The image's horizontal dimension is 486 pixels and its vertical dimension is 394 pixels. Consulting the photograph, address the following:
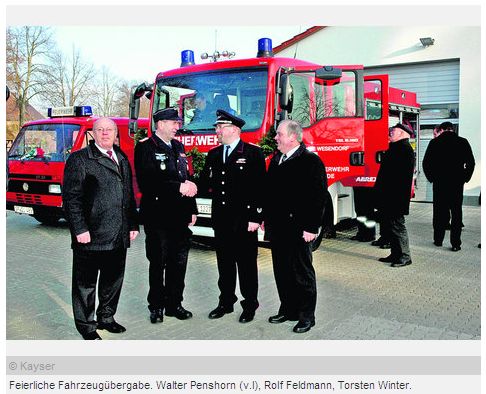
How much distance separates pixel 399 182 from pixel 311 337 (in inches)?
120

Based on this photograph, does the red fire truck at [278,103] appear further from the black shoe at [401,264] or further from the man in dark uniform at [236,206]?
the man in dark uniform at [236,206]

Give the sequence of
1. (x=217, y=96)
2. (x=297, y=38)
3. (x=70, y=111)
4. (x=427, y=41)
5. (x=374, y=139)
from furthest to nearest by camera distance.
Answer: (x=297, y=38) < (x=427, y=41) < (x=70, y=111) < (x=374, y=139) < (x=217, y=96)

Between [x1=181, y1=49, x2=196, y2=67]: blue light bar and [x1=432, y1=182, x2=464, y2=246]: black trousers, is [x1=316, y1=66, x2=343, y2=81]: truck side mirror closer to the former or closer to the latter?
[x1=181, y1=49, x2=196, y2=67]: blue light bar

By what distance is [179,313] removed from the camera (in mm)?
4641

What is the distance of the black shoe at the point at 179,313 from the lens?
464 centimetres

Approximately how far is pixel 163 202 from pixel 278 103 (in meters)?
2.50

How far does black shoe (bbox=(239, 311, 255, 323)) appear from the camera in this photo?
454cm

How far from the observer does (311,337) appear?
164 inches

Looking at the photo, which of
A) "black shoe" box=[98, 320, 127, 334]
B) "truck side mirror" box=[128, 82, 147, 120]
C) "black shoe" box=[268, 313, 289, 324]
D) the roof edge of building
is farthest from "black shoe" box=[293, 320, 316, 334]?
the roof edge of building

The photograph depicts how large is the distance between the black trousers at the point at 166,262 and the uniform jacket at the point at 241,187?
1.38ft

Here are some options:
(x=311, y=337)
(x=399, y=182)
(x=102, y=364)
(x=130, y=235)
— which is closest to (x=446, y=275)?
(x=399, y=182)

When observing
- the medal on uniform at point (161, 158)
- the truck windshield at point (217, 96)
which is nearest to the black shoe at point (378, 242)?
the truck windshield at point (217, 96)

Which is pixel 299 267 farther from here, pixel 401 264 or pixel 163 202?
pixel 401 264

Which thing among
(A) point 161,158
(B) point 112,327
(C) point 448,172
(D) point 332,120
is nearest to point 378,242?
(C) point 448,172
